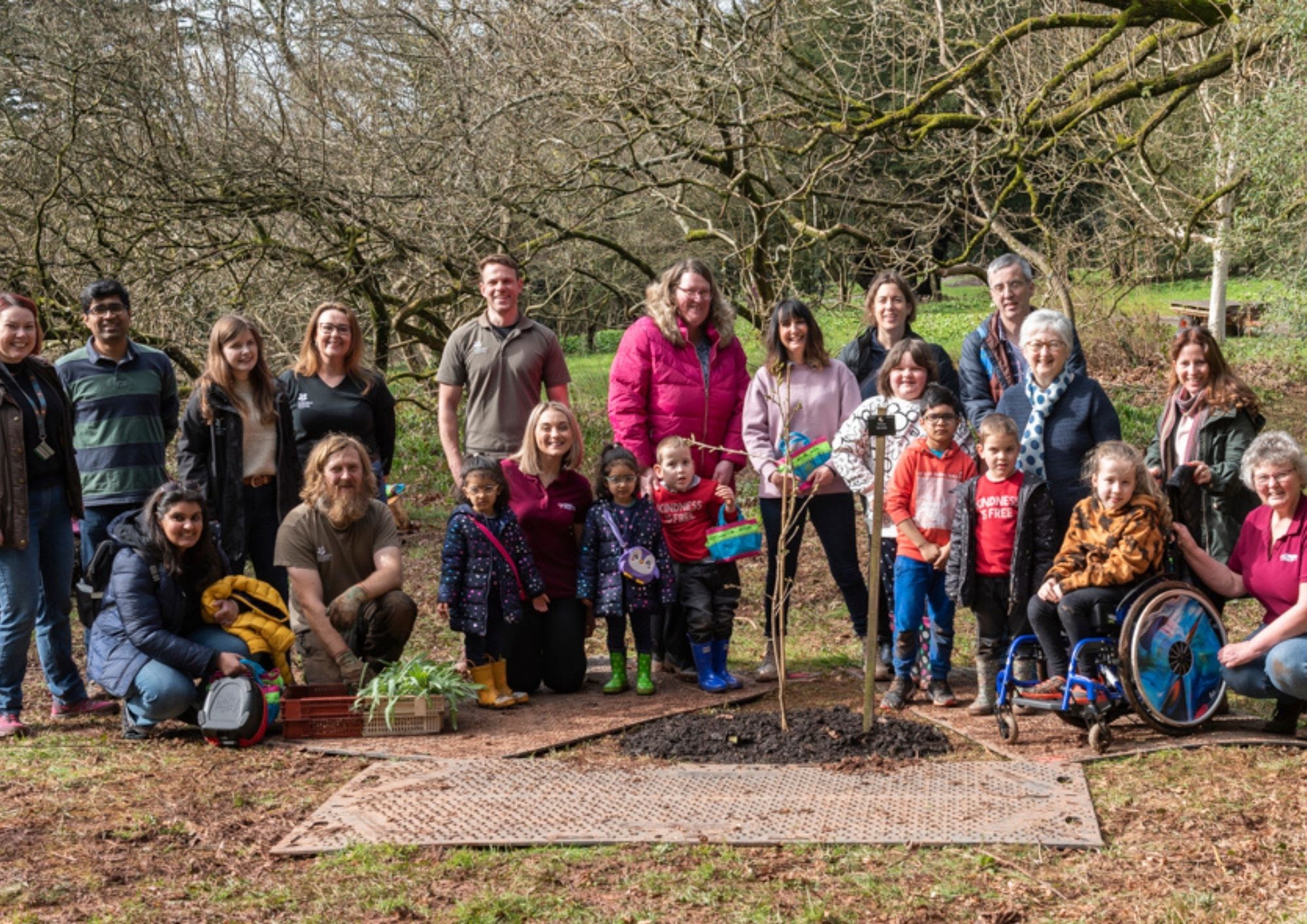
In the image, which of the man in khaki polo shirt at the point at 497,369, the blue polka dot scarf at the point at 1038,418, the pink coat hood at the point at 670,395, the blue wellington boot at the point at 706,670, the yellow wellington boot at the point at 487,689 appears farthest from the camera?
the man in khaki polo shirt at the point at 497,369

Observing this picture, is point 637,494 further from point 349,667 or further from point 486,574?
point 349,667

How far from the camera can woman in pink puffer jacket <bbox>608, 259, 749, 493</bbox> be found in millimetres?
6234

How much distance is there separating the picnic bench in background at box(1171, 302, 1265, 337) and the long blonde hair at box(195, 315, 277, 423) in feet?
43.9

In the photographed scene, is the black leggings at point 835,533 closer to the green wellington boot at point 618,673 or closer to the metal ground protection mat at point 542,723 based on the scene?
the metal ground protection mat at point 542,723

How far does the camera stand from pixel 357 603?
5.90 metres

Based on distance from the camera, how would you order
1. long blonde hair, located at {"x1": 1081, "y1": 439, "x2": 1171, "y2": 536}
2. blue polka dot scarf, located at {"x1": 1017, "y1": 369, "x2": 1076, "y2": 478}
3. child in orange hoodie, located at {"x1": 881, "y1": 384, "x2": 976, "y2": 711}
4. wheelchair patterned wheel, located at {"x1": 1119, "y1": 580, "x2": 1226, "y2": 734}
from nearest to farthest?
wheelchair patterned wheel, located at {"x1": 1119, "y1": 580, "x2": 1226, "y2": 734}, long blonde hair, located at {"x1": 1081, "y1": 439, "x2": 1171, "y2": 536}, blue polka dot scarf, located at {"x1": 1017, "y1": 369, "x2": 1076, "y2": 478}, child in orange hoodie, located at {"x1": 881, "y1": 384, "x2": 976, "y2": 711}

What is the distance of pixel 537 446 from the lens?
20.2 ft

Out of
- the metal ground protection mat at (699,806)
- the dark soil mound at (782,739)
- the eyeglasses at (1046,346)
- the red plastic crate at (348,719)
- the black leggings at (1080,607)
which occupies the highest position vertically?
the eyeglasses at (1046,346)

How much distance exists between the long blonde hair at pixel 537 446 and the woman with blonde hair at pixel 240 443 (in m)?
1.05

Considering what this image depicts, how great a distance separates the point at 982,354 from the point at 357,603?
3.06 metres

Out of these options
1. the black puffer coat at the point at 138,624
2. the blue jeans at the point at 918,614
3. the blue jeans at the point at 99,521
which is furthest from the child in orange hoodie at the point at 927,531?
the blue jeans at the point at 99,521

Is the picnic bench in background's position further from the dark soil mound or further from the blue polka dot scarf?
the dark soil mound

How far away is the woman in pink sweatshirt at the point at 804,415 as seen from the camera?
615 centimetres

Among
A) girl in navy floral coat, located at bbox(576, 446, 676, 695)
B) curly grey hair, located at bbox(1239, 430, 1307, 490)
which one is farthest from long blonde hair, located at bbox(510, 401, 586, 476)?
curly grey hair, located at bbox(1239, 430, 1307, 490)
